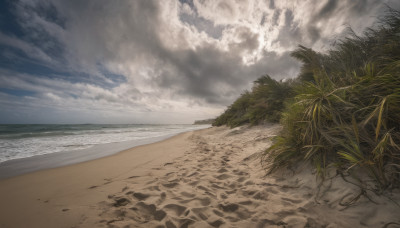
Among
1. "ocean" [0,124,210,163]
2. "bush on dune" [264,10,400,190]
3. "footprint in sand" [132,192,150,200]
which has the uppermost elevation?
Result: "bush on dune" [264,10,400,190]

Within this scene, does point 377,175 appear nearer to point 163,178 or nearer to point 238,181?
point 238,181

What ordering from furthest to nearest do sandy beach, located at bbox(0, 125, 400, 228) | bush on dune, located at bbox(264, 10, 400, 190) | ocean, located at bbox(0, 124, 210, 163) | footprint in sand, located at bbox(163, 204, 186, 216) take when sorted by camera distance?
ocean, located at bbox(0, 124, 210, 163), footprint in sand, located at bbox(163, 204, 186, 216), bush on dune, located at bbox(264, 10, 400, 190), sandy beach, located at bbox(0, 125, 400, 228)

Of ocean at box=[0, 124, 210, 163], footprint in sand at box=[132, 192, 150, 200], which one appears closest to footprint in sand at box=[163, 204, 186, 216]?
footprint in sand at box=[132, 192, 150, 200]

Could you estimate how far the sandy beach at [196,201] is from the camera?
141 centimetres

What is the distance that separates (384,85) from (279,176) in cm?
170

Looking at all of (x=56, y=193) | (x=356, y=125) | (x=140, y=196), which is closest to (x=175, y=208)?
(x=140, y=196)

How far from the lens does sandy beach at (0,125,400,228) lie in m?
1.41

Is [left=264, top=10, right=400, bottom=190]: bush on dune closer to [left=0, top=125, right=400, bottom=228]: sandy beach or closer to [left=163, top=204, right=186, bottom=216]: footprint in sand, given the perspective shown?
[left=0, top=125, right=400, bottom=228]: sandy beach

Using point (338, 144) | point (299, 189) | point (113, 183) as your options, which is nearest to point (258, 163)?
point (299, 189)

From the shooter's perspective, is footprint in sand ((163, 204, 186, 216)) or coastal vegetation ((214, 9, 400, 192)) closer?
coastal vegetation ((214, 9, 400, 192))

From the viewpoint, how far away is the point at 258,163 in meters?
2.87

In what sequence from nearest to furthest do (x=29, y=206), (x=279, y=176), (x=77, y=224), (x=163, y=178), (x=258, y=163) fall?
(x=77, y=224), (x=29, y=206), (x=279, y=176), (x=163, y=178), (x=258, y=163)

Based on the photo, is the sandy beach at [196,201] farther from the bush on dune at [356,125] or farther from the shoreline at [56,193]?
the bush on dune at [356,125]

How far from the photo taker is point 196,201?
72.0 inches
